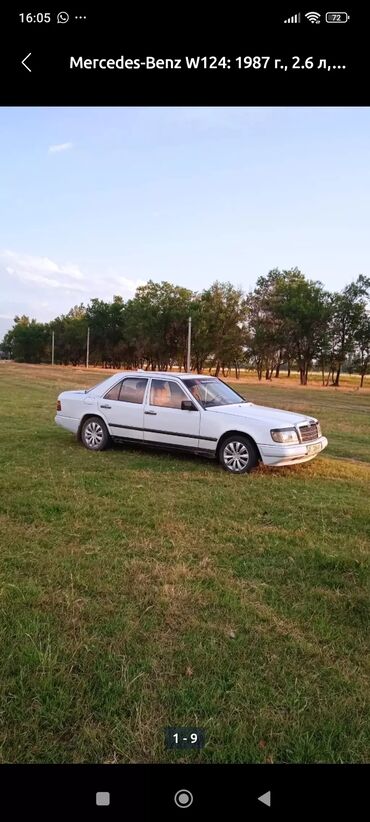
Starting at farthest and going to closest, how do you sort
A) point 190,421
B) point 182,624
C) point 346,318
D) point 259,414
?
point 346,318 < point 190,421 < point 259,414 < point 182,624

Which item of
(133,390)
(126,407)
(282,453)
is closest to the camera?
(282,453)

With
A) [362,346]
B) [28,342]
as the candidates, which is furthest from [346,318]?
[28,342]

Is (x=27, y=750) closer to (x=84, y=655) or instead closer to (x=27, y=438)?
(x=84, y=655)

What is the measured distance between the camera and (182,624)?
111 inches

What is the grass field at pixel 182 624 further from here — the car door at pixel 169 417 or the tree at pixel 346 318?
the tree at pixel 346 318

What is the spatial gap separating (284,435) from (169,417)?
1880 millimetres

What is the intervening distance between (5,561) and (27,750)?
1.93m

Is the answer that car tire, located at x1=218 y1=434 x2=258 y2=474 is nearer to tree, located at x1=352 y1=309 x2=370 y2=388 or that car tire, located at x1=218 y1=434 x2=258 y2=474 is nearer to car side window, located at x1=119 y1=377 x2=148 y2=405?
car side window, located at x1=119 y1=377 x2=148 y2=405

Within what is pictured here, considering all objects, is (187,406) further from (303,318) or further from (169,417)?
(303,318)

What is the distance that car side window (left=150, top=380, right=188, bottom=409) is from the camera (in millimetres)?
7656
